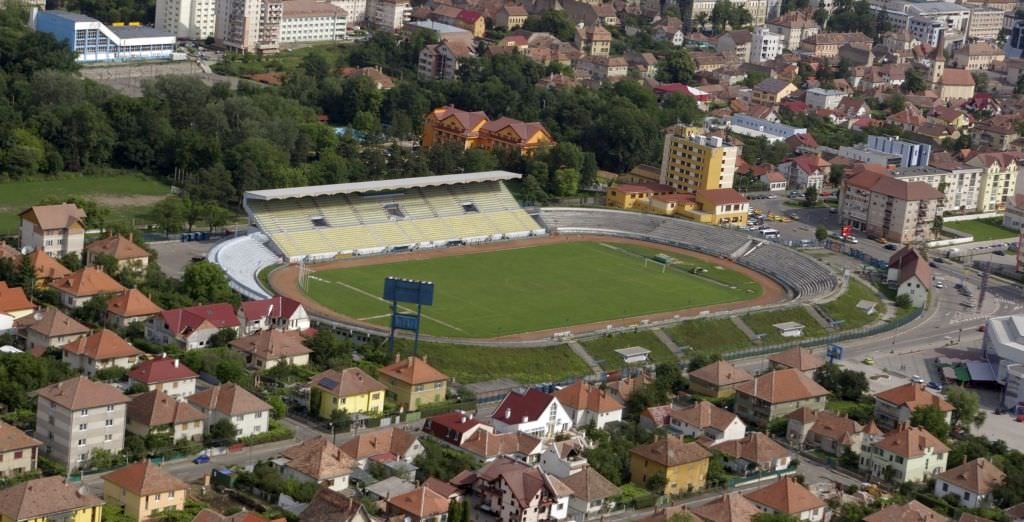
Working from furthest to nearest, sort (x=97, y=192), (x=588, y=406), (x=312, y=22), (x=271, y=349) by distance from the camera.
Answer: (x=312, y=22)
(x=97, y=192)
(x=271, y=349)
(x=588, y=406)

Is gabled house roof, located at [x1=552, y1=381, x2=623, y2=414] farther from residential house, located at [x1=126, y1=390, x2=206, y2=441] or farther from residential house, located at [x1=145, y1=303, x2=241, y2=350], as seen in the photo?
residential house, located at [x1=145, y1=303, x2=241, y2=350]

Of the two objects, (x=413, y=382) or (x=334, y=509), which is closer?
(x=334, y=509)

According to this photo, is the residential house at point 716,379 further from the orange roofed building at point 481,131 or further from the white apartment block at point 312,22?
the white apartment block at point 312,22

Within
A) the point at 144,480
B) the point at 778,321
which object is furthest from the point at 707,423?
the point at 144,480

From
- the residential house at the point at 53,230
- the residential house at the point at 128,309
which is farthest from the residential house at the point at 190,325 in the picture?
the residential house at the point at 53,230

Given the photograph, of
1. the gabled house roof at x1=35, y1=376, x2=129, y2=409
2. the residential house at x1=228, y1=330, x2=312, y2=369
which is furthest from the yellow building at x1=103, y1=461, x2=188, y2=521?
the residential house at x1=228, y1=330, x2=312, y2=369

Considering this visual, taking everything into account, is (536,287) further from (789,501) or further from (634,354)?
(789,501)

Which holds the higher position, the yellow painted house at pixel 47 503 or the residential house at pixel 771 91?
the residential house at pixel 771 91

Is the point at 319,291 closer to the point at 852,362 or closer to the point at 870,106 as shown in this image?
the point at 852,362
